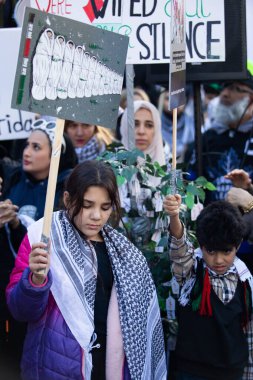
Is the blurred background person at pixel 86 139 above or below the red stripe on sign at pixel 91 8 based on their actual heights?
below

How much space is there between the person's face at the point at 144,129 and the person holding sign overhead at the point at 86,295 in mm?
1745


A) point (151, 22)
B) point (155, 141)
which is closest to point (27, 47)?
point (151, 22)

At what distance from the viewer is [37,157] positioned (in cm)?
514

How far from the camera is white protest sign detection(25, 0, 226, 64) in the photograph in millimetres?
4559

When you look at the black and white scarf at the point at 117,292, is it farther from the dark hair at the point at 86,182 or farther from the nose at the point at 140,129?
the nose at the point at 140,129

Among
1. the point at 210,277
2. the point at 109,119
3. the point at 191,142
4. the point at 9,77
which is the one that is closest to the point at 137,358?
the point at 210,277

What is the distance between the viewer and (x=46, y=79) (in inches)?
140

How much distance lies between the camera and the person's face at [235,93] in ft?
20.8

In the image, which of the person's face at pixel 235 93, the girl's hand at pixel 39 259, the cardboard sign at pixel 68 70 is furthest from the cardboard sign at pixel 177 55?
the person's face at pixel 235 93

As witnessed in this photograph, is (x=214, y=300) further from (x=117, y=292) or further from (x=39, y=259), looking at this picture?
(x=39, y=259)

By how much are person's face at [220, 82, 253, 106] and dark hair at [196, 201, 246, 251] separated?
7.69 feet

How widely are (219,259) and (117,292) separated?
57 cm

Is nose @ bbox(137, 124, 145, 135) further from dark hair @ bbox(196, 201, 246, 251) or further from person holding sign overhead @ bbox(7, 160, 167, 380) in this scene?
person holding sign overhead @ bbox(7, 160, 167, 380)

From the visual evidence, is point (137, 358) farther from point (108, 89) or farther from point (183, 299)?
point (108, 89)
